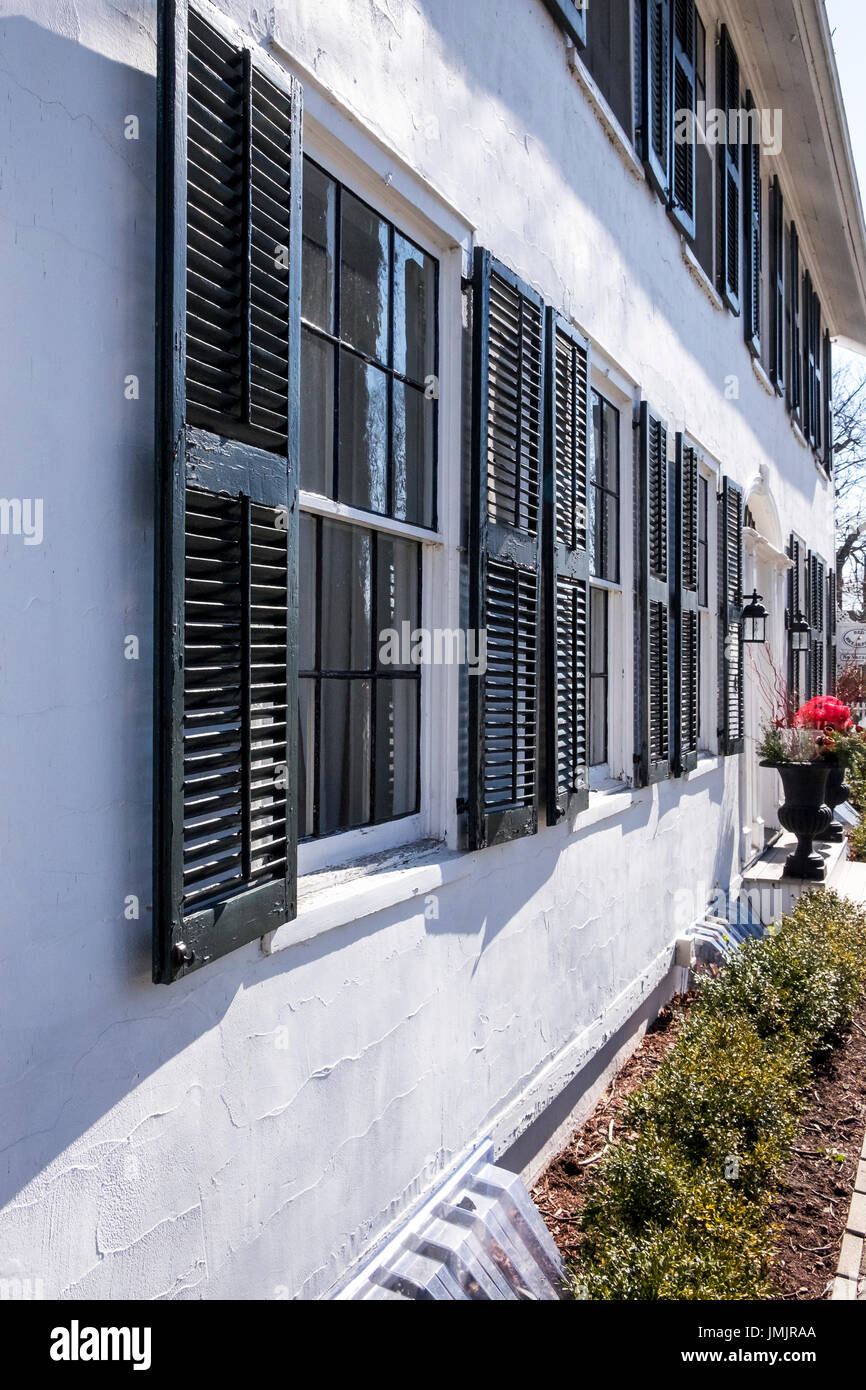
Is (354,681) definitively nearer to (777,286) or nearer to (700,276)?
(700,276)

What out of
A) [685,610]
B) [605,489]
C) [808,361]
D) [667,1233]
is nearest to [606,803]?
[605,489]

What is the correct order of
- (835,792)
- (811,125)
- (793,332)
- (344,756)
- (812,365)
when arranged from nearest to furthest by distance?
(344,756) < (835,792) < (811,125) < (793,332) < (812,365)

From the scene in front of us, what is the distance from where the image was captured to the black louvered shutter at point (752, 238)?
8.33 metres

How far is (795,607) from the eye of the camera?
1156 centimetres

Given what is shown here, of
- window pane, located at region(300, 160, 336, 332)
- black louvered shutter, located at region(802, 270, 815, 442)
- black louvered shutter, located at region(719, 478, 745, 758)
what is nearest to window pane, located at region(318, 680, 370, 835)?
window pane, located at region(300, 160, 336, 332)

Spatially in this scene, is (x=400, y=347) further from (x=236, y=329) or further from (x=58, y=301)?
(x=58, y=301)

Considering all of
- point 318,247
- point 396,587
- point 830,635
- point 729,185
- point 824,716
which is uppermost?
point 729,185

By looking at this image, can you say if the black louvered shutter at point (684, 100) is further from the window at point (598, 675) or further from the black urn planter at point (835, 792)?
the black urn planter at point (835, 792)

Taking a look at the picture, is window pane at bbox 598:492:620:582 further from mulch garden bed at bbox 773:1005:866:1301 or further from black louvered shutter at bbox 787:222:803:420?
black louvered shutter at bbox 787:222:803:420

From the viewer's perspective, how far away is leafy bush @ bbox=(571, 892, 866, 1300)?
2.86m

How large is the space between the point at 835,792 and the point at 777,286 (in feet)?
15.6

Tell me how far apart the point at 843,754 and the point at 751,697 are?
1456 millimetres

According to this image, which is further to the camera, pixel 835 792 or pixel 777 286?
pixel 777 286

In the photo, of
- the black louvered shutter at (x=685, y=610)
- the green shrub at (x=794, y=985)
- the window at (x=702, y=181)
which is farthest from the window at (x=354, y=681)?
the window at (x=702, y=181)
